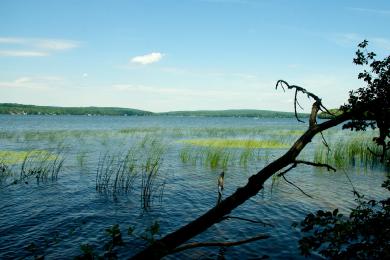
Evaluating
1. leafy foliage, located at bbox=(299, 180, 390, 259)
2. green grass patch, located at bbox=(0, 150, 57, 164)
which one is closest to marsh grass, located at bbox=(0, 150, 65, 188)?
green grass patch, located at bbox=(0, 150, 57, 164)

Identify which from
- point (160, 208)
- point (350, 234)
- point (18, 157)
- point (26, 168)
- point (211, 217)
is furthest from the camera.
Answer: point (18, 157)

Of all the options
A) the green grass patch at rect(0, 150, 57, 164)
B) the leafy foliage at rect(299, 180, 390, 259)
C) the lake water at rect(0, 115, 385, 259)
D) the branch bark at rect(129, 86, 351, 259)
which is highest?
the branch bark at rect(129, 86, 351, 259)

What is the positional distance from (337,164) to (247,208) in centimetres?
1333

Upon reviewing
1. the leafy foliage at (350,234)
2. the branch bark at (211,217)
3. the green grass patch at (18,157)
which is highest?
the branch bark at (211,217)

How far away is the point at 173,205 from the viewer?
16312mm

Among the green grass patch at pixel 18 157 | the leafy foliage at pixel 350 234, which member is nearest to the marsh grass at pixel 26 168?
the green grass patch at pixel 18 157

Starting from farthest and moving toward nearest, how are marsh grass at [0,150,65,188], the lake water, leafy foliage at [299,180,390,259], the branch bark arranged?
marsh grass at [0,150,65,188] < the lake water < leafy foliage at [299,180,390,259] < the branch bark

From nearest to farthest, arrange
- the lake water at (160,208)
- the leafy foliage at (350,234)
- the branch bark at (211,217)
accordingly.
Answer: the branch bark at (211,217), the leafy foliage at (350,234), the lake water at (160,208)

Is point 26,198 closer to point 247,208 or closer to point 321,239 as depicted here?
point 247,208

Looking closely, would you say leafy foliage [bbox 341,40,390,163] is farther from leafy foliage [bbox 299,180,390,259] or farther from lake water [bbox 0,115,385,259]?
lake water [bbox 0,115,385,259]

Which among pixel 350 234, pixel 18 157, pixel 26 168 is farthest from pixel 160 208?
pixel 18 157

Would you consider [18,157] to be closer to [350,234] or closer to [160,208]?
[160,208]

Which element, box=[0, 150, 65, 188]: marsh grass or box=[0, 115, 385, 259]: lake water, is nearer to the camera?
box=[0, 115, 385, 259]: lake water

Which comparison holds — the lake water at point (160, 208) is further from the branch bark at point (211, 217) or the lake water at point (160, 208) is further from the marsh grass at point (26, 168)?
the branch bark at point (211, 217)
